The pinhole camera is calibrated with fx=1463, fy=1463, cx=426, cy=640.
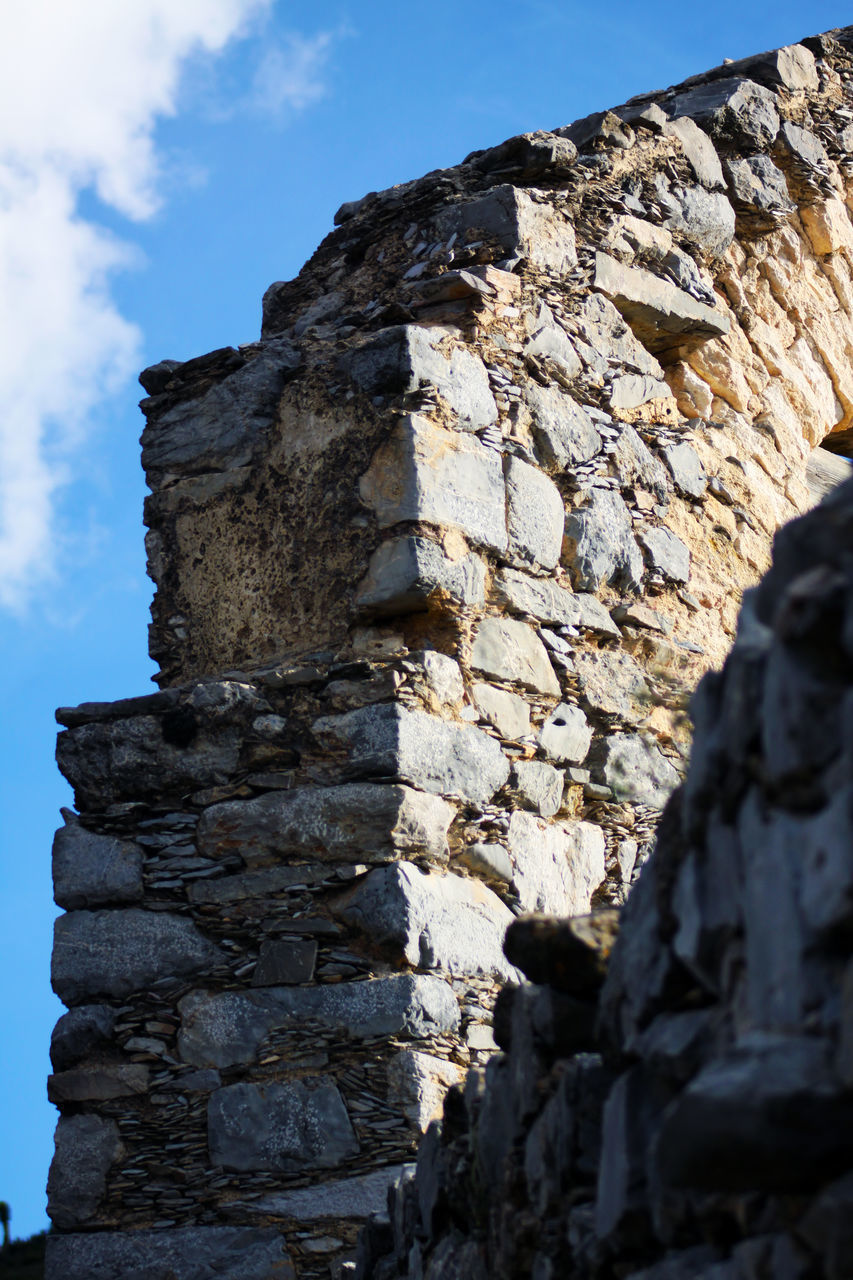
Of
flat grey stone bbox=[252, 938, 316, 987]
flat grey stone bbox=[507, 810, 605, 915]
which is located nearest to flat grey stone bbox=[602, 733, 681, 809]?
flat grey stone bbox=[507, 810, 605, 915]

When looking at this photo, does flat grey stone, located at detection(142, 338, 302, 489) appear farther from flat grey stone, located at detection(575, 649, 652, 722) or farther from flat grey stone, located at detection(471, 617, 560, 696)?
flat grey stone, located at detection(575, 649, 652, 722)

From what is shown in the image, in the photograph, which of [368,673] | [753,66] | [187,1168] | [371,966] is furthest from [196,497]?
[753,66]

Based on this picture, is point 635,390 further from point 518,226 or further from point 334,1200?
point 334,1200

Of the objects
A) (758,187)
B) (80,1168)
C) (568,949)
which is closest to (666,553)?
(758,187)

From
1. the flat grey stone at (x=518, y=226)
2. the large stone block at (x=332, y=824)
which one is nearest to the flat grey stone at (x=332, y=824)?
the large stone block at (x=332, y=824)

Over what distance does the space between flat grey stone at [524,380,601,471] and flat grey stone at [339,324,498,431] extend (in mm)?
182

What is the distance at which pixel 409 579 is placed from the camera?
4.16m

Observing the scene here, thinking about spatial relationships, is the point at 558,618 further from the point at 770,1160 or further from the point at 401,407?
the point at 770,1160

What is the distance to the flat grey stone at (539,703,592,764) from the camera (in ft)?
14.4

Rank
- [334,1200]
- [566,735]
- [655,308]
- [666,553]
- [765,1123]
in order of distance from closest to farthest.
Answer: [765,1123] → [334,1200] → [566,735] → [666,553] → [655,308]

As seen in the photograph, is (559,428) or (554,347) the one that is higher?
(554,347)

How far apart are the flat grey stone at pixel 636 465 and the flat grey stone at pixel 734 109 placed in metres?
1.60

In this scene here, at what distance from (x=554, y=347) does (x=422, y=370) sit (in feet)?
2.11

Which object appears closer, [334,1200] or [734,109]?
[334,1200]
